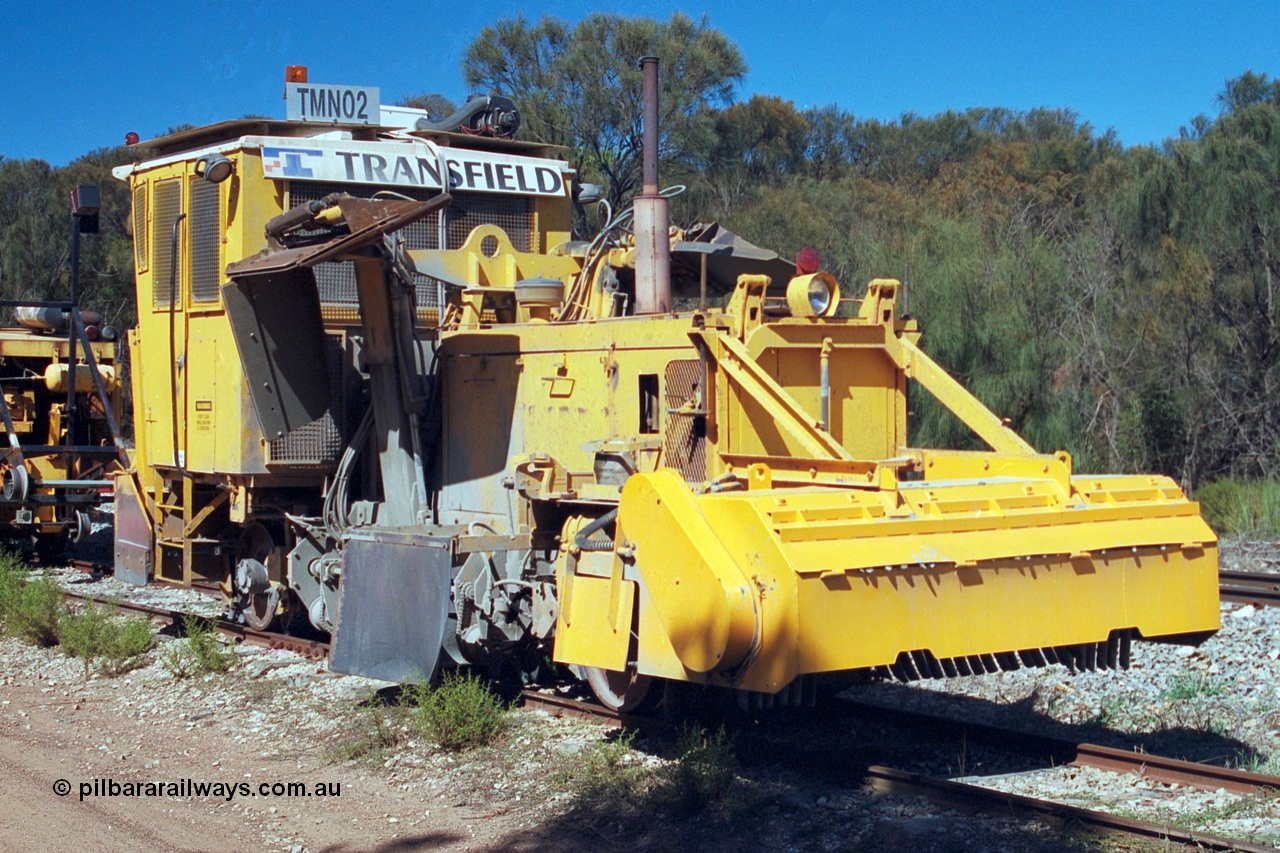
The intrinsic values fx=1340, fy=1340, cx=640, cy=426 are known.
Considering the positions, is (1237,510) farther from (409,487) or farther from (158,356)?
(158,356)

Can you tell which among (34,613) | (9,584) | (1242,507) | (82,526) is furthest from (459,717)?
(1242,507)

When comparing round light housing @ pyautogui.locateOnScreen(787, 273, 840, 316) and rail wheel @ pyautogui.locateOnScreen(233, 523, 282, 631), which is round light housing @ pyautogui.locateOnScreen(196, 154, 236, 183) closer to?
rail wheel @ pyautogui.locateOnScreen(233, 523, 282, 631)

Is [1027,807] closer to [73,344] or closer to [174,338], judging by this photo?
[174,338]

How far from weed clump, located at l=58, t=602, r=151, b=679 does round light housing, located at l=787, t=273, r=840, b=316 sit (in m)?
5.63

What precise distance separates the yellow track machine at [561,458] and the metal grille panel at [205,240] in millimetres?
33

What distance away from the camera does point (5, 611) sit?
11.1 metres

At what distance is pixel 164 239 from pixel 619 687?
17.3ft

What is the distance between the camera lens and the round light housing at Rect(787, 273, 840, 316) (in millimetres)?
7184

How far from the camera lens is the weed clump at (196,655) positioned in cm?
934

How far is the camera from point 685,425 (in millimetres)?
7086

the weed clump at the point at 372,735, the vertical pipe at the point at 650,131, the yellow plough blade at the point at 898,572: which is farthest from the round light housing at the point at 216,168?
the yellow plough blade at the point at 898,572

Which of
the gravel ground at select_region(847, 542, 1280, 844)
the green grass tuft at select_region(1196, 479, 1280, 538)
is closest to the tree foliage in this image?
the green grass tuft at select_region(1196, 479, 1280, 538)

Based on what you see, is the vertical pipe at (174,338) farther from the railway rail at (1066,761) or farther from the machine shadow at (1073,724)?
the machine shadow at (1073,724)

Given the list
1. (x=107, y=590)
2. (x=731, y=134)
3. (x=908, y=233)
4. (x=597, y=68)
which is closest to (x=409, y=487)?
(x=107, y=590)
